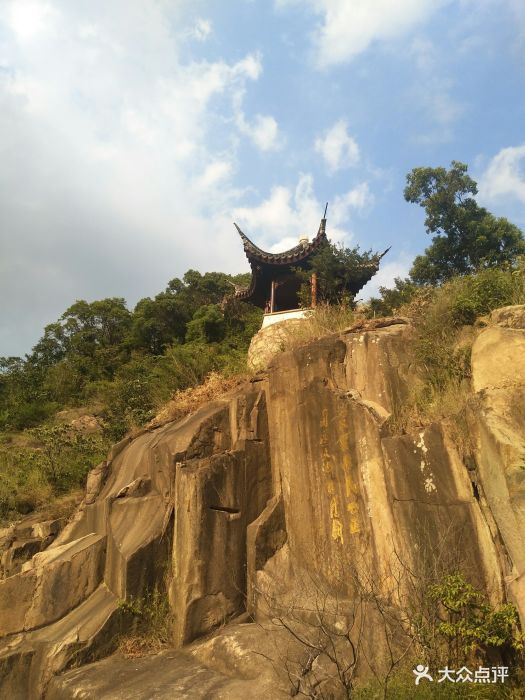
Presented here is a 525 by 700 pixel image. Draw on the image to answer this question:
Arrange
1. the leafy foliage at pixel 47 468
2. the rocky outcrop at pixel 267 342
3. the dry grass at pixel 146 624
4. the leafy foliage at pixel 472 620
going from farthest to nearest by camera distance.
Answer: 1. the rocky outcrop at pixel 267 342
2. the leafy foliage at pixel 47 468
3. the dry grass at pixel 146 624
4. the leafy foliage at pixel 472 620

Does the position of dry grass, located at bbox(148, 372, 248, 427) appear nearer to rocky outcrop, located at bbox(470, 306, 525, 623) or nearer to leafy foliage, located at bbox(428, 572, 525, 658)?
rocky outcrop, located at bbox(470, 306, 525, 623)

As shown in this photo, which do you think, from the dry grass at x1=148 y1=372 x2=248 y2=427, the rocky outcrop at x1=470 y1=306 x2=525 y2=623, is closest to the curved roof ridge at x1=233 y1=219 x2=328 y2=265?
the dry grass at x1=148 y1=372 x2=248 y2=427

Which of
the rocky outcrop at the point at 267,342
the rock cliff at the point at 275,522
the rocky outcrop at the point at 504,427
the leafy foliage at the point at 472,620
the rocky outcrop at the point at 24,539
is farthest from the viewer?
the rocky outcrop at the point at 267,342

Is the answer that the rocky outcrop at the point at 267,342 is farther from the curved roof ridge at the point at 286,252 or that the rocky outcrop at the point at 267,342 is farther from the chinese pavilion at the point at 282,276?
the curved roof ridge at the point at 286,252

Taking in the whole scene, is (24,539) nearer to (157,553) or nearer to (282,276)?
(157,553)

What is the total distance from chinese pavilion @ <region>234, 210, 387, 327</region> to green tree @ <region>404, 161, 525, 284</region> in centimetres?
163

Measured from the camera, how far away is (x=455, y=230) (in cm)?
1367

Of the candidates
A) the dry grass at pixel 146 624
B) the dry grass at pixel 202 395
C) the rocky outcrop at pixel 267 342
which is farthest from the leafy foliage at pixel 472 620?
the rocky outcrop at pixel 267 342

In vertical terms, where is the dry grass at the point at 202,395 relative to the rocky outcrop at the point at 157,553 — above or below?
above

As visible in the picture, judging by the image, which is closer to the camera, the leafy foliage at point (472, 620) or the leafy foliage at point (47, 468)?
the leafy foliage at point (472, 620)

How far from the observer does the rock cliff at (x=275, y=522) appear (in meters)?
4.94

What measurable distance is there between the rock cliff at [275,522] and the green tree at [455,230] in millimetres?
6860

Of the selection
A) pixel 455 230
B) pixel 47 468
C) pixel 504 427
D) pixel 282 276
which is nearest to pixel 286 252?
pixel 282 276

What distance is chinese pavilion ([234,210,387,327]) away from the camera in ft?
46.6
